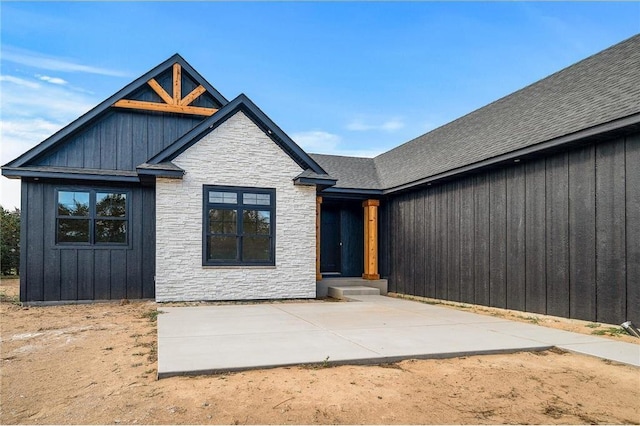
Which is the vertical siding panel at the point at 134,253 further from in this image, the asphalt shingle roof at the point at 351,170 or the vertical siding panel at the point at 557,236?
the vertical siding panel at the point at 557,236

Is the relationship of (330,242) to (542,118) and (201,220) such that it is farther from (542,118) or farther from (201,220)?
(542,118)

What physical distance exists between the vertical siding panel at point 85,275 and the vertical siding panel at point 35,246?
79 cm


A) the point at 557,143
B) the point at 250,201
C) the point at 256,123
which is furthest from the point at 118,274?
the point at 557,143

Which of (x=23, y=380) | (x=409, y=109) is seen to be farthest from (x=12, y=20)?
(x=409, y=109)

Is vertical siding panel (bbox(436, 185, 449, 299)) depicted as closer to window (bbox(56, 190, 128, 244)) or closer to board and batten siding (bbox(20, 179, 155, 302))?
board and batten siding (bbox(20, 179, 155, 302))

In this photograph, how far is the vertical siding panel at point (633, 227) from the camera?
662 cm

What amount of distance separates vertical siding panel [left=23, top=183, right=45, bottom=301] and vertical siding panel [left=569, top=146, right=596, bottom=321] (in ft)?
36.5

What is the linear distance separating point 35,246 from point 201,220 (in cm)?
384

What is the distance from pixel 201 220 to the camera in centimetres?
1036

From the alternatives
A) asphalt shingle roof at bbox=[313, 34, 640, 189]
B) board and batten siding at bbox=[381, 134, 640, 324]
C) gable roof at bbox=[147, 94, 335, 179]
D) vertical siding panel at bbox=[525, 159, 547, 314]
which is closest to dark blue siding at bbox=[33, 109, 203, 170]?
gable roof at bbox=[147, 94, 335, 179]

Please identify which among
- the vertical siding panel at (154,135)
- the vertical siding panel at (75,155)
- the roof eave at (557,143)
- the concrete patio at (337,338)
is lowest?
the concrete patio at (337,338)

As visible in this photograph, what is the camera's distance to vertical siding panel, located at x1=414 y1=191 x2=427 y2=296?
39.4 ft

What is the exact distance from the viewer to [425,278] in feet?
39.0

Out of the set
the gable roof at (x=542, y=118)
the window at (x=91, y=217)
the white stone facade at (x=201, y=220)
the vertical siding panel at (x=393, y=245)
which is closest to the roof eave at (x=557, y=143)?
the gable roof at (x=542, y=118)
